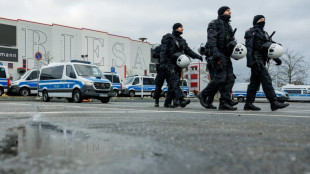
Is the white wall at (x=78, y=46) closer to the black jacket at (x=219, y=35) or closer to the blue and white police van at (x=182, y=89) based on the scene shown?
the blue and white police van at (x=182, y=89)

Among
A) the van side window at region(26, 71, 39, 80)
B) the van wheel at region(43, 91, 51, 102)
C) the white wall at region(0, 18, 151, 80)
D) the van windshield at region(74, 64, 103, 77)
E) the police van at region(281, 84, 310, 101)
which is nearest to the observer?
the van windshield at region(74, 64, 103, 77)

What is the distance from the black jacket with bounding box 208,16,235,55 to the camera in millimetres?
6113

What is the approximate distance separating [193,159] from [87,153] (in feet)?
1.58

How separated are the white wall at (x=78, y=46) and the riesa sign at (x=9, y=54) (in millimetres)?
412

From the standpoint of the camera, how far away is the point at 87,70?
13055 mm

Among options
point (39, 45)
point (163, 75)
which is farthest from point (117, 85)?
point (39, 45)

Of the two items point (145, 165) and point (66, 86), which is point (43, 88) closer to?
point (66, 86)

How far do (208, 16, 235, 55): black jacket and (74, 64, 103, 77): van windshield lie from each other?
25.3 ft

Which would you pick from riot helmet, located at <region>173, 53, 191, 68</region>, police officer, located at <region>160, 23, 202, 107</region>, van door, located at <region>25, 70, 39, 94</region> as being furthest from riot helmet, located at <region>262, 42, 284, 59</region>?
van door, located at <region>25, 70, 39, 94</region>

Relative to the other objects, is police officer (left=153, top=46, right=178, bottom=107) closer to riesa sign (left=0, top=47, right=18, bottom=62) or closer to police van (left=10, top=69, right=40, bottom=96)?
police van (left=10, top=69, right=40, bottom=96)

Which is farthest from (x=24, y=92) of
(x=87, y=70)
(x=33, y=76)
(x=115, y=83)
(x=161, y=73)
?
(x=161, y=73)

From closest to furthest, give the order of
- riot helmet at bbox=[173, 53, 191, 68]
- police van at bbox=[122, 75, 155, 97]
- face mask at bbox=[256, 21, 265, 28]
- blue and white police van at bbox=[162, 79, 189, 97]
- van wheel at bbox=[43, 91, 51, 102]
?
face mask at bbox=[256, 21, 265, 28] → riot helmet at bbox=[173, 53, 191, 68] → van wheel at bbox=[43, 91, 51, 102] → blue and white police van at bbox=[162, 79, 189, 97] → police van at bbox=[122, 75, 155, 97]

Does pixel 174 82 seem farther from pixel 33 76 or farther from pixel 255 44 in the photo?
pixel 33 76

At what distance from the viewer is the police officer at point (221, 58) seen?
20.0 ft
